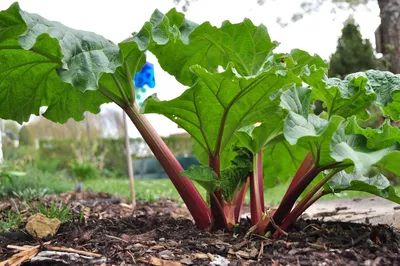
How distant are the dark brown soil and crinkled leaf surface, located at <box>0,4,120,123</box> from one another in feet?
1.83

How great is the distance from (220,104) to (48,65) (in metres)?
0.77

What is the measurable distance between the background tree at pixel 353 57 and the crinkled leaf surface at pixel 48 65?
787cm

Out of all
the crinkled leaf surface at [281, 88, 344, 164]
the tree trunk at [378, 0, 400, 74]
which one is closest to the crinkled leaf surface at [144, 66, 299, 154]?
the crinkled leaf surface at [281, 88, 344, 164]

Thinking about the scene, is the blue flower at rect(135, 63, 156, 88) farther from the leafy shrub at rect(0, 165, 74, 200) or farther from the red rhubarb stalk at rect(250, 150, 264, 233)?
the red rhubarb stalk at rect(250, 150, 264, 233)

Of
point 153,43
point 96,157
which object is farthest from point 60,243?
point 96,157

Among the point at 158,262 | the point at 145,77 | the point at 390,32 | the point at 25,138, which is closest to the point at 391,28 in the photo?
the point at 390,32

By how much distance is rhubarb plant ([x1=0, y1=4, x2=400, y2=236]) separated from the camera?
4.53 feet

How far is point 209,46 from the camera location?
203 cm

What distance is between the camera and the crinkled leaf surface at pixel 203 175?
5.21ft

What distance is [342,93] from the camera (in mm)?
1542

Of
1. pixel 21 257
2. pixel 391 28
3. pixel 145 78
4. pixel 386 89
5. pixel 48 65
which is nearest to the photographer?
pixel 21 257

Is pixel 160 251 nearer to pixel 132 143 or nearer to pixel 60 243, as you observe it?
pixel 60 243

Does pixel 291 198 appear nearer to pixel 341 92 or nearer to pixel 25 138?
pixel 341 92

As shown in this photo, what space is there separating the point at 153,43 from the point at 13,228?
48.6 inches
